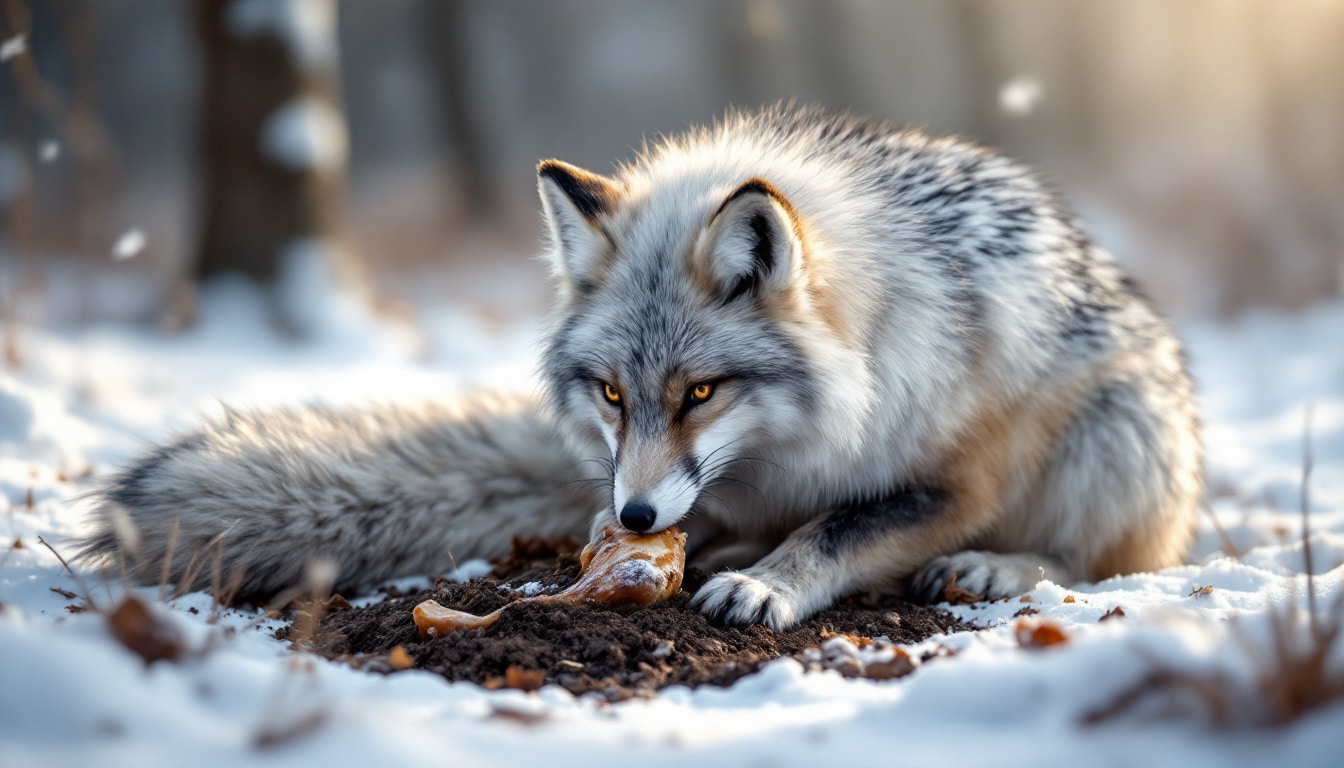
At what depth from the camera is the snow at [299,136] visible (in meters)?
7.75

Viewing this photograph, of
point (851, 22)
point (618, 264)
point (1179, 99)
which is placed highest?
point (851, 22)

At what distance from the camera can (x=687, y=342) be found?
10.0 feet

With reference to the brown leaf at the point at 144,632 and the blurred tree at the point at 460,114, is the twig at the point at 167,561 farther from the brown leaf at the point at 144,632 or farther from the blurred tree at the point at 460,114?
the blurred tree at the point at 460,114

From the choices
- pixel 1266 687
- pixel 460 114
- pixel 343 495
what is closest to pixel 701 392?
pixel 343 495

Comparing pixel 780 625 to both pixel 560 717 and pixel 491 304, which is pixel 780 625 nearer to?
pixel 560 717

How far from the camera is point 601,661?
2.56 metres

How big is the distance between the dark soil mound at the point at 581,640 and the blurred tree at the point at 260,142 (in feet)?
17.5

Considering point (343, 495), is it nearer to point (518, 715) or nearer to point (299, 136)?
point (518, 715)

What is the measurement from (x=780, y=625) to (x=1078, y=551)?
1.64 meters

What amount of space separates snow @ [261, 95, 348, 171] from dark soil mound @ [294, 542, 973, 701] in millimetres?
5590

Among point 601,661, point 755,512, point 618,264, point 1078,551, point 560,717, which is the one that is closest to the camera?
point 560,717

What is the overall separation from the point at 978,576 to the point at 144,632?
2.85 meters

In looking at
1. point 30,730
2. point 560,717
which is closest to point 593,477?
point 560,717

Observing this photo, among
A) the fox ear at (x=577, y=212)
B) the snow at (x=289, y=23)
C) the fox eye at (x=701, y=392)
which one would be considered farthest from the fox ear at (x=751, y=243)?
the snow at (x=289, y=23)
